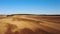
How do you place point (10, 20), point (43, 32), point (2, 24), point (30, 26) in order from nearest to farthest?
point (43, 32)
point (30, 26)
point (2, 24)
point (10, 20)

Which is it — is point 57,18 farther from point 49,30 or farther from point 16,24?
point 16,24

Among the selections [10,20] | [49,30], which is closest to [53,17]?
[49,30]

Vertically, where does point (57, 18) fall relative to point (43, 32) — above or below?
above

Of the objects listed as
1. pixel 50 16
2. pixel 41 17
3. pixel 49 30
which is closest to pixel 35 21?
pixel 41 17

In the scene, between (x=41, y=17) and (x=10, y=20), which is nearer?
(x=41, y=17)

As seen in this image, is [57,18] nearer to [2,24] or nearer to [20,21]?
[20,21]

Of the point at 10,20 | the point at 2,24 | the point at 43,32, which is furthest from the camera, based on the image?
the point at 10,20
